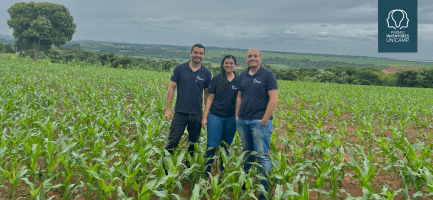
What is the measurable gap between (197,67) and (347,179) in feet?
10.5

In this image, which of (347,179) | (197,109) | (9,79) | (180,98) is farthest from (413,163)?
(9,79)

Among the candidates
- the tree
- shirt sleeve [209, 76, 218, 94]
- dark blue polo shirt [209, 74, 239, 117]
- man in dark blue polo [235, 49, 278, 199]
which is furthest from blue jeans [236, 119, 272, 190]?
the tree

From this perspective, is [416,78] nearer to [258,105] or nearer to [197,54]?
[258,105]

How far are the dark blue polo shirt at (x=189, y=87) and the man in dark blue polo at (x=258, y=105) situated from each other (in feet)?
2.08

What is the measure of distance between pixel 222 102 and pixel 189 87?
1.74 feet

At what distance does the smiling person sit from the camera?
12.0ft

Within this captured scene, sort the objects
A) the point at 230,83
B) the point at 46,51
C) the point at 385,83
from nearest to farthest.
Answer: the point at 230,83 → the point at 46,51 → the point at 385,83

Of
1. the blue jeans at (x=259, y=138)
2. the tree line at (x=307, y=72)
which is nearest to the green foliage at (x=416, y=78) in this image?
the tree line at (x=307, y=72)

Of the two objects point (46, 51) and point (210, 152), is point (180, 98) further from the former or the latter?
point (46, 51)

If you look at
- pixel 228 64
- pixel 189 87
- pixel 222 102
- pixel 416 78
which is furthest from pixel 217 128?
pixel 416 78

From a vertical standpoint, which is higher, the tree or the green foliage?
the tree

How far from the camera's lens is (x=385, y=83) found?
6000 centimetres

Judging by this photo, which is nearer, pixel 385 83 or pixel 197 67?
pixel 197 67

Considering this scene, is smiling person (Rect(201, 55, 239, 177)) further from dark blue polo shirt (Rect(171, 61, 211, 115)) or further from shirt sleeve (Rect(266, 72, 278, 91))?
shirt sleeve (Rect(266, 72, 278, 91))
